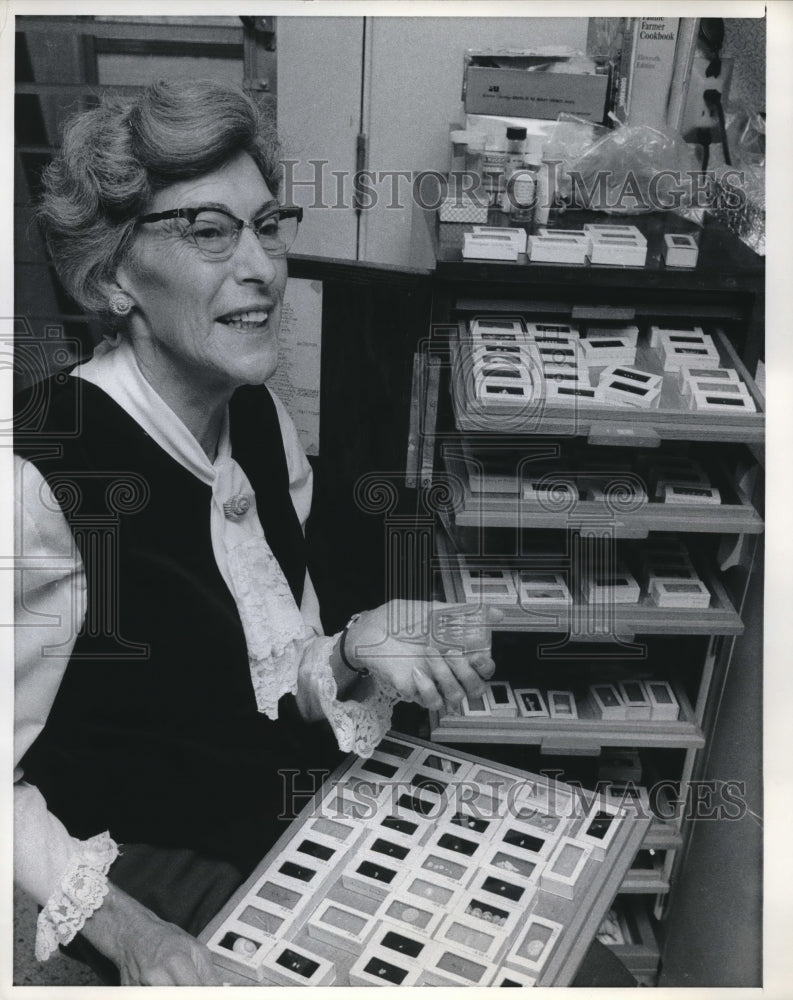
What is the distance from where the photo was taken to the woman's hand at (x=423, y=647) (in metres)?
1.78

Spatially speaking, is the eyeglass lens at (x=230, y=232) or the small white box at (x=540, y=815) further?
the small white box at (x=540, y=815)

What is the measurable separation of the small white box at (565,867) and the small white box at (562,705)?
241 millimetres

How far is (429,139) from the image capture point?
1.72m

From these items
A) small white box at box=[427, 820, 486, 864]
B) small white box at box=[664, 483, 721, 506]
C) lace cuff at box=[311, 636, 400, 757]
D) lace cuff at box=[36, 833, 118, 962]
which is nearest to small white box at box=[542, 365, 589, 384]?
small white box at box=[664, 483, 721, 506]

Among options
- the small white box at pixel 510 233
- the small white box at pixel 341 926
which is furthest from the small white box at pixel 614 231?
the small white box at pixel 341 926

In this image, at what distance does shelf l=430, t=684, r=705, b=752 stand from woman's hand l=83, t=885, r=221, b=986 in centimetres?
54

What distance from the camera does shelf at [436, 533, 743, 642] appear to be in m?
1.81

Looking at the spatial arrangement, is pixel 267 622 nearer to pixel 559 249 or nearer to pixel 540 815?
pixel 540 815

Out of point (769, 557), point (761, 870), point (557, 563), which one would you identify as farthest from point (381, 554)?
point (761, 870)

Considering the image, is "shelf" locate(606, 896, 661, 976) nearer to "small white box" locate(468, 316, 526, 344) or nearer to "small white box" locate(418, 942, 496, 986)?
"small white box" locate(418, 942, 496, 986)

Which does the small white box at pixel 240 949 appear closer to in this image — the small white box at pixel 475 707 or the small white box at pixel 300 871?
the small white box at pixel 300 871

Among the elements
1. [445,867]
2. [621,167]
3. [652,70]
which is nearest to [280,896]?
[445,867]

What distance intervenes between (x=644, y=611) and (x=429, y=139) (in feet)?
2.92

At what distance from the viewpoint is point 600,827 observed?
181 centimetres
